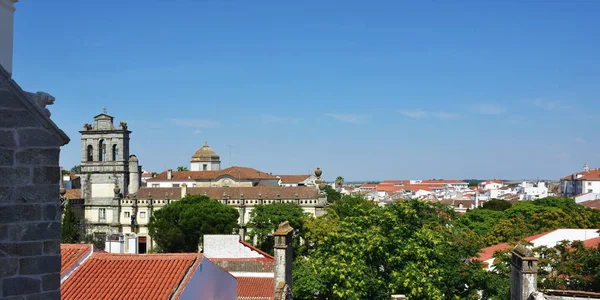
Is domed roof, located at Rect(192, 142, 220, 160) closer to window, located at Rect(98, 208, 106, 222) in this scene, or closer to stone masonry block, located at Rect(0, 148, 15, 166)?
window, located at Rect(98, 208, 106, 222)

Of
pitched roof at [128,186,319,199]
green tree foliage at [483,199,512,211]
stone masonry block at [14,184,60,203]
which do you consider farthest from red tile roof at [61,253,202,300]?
green tree foliage at [483,199,512,211]

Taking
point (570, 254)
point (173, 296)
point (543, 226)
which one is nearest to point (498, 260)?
point (570, 254)

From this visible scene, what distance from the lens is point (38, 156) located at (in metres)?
4.13

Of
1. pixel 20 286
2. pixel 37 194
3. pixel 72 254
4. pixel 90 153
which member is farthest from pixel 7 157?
pixel 90 153

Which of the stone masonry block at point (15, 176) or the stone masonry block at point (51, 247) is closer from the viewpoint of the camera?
the stone masonry block at point (15, 176)

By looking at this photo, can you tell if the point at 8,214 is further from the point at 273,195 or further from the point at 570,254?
the point at 273,195

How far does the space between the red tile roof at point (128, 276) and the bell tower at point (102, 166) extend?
45.2 metres

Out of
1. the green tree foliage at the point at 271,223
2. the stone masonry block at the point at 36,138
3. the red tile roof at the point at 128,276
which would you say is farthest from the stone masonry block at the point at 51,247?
the green tree foliage at the point at 271,223

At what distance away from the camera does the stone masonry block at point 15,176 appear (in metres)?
4.01

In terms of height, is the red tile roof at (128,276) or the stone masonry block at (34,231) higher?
the stone masonry block at (34,231)

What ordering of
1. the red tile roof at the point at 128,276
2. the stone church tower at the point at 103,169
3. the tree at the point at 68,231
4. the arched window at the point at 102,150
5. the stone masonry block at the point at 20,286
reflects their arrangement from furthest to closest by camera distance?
the arched window at the point at 102,150 < the stone church tower at the point at 103,169 < the tree at the point at 68,231 < the red tile roof at the point at 128,276 < the stone masonry block at the point at 20,286

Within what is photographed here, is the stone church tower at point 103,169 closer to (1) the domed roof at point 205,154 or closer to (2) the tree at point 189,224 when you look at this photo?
(2) the tree at point 189,224

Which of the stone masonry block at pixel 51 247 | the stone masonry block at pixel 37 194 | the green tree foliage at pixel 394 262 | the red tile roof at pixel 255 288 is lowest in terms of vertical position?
the red tile roof at pixel 255 288

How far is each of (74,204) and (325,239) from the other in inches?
1671
